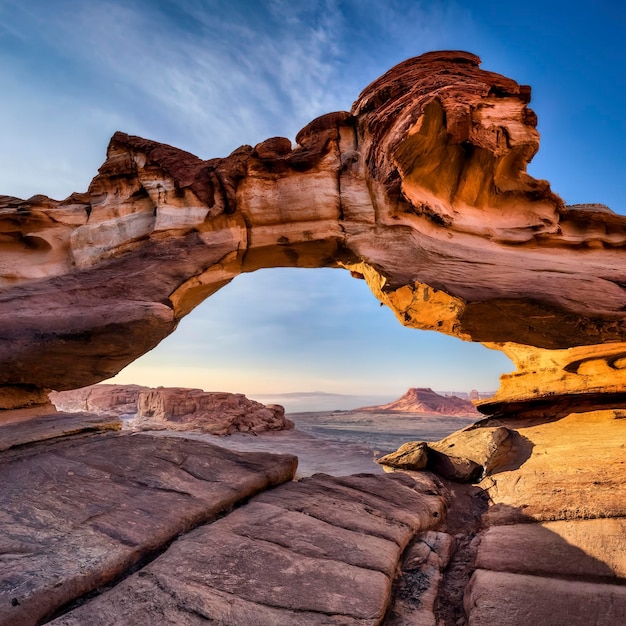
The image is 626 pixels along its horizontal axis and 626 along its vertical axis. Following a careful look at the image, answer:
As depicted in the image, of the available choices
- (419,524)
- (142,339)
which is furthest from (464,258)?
(142,339)

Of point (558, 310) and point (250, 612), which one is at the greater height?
point (558, 310)

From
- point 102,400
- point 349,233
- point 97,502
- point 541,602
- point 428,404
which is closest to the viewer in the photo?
point 541,602

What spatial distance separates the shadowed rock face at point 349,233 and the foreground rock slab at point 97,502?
230 centimetres

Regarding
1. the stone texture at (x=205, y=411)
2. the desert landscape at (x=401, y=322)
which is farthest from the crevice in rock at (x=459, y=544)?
the stone texture at (x=205, y=411)

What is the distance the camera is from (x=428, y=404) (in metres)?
74.9

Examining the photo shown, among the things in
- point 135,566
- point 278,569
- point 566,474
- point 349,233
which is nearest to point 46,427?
point 135,566

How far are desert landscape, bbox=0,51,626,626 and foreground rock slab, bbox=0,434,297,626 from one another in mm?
35

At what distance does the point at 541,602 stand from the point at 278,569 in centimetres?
317

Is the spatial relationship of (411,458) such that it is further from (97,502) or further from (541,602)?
(97,502)

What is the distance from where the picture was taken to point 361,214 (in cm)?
921

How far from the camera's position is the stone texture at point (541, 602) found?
427 cm

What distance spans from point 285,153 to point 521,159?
6231mm

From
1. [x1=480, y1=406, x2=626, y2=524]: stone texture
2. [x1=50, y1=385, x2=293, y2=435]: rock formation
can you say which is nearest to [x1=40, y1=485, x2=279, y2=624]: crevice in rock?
[x1=480, y1=406, x2=626, y2=524]: stone texture

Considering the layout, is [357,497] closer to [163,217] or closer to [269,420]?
[163,217]
